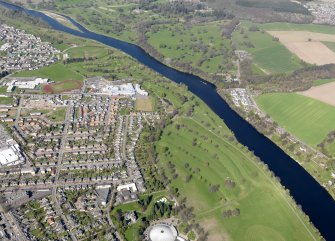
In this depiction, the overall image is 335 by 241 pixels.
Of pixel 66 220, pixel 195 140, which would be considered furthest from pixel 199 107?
pixel 66 220

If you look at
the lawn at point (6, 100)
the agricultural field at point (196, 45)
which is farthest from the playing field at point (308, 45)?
the lawn at point (6, 100)

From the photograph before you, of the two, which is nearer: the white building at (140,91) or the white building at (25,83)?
the white building at (25,83)

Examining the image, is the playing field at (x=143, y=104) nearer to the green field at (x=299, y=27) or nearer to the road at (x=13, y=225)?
the road at (x=13, y=225)

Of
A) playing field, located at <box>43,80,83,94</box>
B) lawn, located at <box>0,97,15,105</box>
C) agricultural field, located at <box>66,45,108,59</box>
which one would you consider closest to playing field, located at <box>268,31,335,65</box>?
agricultural field, located at <box>66,45,108,59</box>

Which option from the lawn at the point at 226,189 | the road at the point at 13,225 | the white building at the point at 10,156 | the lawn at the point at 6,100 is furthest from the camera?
the lawn at the point at 6,100

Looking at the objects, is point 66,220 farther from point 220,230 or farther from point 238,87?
point 238,87

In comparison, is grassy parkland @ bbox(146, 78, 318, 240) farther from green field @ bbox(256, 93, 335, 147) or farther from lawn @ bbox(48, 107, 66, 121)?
lawn @ bbox(48, 107, 66, 121)

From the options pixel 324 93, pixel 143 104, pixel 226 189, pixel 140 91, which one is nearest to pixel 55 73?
pixel 140 91
